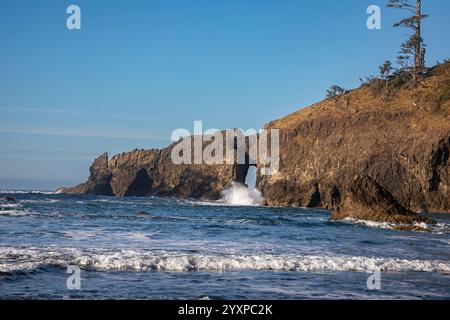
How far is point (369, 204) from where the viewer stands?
125 feet

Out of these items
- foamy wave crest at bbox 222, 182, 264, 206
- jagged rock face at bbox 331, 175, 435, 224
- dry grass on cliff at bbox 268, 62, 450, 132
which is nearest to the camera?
jagged rock face at bbox 331, 175, 435, 224

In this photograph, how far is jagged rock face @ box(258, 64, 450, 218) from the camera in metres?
57.2

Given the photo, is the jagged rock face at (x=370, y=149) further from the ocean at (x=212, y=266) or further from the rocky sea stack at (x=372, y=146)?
the ocean at (x=212, y=266)

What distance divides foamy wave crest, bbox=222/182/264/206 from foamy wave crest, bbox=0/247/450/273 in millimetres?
55432

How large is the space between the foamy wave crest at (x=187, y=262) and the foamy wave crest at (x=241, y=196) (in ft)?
182

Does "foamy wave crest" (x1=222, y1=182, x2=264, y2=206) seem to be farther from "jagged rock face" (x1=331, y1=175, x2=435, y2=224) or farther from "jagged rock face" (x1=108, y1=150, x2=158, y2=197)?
"jagged rock face" (x1=331, y1=175, x2=435, y2=224)

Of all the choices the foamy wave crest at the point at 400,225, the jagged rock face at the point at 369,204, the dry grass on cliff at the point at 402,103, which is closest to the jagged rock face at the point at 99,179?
the dry grass on cliff at the point at 402,103

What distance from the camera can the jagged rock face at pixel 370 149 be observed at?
188 feet

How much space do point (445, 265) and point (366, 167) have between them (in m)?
46.1

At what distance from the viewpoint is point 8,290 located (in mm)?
11289

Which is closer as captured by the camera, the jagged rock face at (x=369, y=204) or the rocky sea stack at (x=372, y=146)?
the jagged rock face at (x=369, y=204)

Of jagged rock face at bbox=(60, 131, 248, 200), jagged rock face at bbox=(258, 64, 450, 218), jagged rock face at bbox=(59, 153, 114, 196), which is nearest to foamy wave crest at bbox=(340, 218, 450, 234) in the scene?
jagged rock face at bbox=(258, 64, 450, 218)

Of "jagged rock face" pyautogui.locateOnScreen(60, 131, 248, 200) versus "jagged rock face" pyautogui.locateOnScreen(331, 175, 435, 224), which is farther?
"jagged rock face" pyautogui.locateOnScreen(60, 131, 248, 200)
